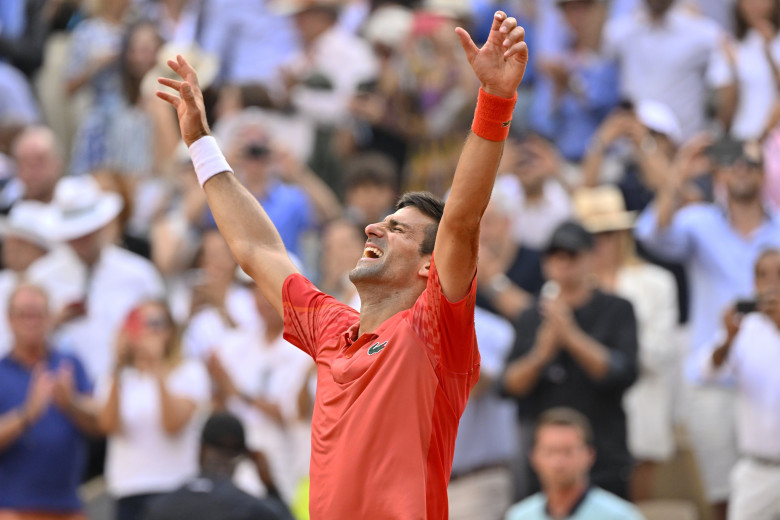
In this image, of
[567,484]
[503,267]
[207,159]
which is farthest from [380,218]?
[207,159]

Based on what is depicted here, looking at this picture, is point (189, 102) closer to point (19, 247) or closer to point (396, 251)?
point (396, 251)

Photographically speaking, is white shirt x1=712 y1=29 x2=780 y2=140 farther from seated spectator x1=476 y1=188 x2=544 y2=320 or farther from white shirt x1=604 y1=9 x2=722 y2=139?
seated spectator x1=476 y1=188 x2=544 y2=320

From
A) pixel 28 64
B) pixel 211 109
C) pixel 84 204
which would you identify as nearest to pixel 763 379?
pixel 84 204

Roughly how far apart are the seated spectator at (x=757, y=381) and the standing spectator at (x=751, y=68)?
2811mm

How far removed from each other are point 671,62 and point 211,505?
5.92 meters

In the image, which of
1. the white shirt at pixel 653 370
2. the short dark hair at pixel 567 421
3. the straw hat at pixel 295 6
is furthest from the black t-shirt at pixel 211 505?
the straw hat at pixel 295 6

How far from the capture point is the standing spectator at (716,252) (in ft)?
27.3

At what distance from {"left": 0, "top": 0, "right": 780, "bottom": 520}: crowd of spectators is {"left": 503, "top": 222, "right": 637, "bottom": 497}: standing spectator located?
0.05ft

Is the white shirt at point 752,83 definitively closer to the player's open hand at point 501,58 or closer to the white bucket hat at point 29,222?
the white bucket hat at point 29,222

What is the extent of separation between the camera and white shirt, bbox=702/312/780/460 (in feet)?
24.7

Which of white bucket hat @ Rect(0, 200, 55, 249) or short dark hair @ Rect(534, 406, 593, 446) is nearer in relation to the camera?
short dark hair @ Rect(534, 406, 593, 446)

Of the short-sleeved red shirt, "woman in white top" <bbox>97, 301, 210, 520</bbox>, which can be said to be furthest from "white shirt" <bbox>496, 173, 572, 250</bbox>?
the short-sleeved red shirt

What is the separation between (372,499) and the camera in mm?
3977

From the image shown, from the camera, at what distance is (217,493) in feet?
21.8
